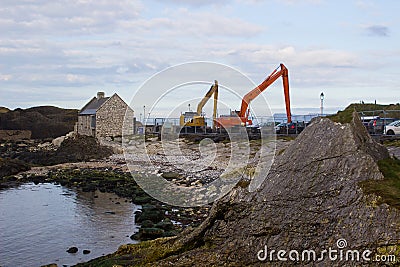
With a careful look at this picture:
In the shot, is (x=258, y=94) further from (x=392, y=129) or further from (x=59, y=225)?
(x=59, y=225)

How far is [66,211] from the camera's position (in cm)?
2470

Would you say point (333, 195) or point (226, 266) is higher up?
point (333, 195)

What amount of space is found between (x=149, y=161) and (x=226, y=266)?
123 ft

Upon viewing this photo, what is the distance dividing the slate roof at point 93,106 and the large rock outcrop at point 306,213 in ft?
186

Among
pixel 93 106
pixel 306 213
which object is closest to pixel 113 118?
pixel 93 106

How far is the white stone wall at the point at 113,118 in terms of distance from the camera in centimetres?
6112

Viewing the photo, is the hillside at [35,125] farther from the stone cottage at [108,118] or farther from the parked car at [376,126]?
the parked car at [376,126]

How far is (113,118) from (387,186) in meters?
57.6

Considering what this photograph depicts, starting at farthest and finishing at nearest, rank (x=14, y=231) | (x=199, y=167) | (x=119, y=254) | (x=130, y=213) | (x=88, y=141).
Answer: (x=88, y=141) < (x=199, y=167) < (x=130, y=213) < (x=14, y=231) < (x=119, y=254)

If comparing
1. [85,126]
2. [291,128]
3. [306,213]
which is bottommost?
[306,213]

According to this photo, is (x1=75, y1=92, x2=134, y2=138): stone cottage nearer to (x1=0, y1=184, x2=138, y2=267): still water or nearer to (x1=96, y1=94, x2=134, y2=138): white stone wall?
(x1=96, y1=94, x2=134, y2=138): white stone wall

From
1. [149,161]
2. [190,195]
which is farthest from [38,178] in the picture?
[190,195]

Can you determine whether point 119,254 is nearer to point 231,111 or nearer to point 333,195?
point 333,195

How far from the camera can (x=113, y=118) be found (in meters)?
62.2
